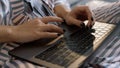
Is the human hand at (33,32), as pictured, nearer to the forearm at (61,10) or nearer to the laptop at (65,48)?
the laptop at (65,48)

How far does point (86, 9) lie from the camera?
759 millimetres

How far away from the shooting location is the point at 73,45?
0.59 meters

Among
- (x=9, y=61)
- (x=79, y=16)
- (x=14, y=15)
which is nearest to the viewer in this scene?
(x=9, y=61)

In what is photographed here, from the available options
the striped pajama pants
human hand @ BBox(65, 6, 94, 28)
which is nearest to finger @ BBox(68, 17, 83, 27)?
human hand @ BBox(65, 6, 94, 28)

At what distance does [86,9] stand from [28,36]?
0.87ft

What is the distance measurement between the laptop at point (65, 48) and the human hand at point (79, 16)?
34 mm

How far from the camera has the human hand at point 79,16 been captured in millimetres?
718

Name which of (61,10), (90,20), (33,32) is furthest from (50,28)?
(61,10)

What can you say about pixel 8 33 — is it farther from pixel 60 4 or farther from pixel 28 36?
pixel 60 4

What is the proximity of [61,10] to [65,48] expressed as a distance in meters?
0.35

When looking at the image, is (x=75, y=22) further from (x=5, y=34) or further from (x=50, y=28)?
(x=5, y=34)

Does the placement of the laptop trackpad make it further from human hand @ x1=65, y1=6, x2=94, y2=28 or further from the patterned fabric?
human hand @ x1=65, y1=6, x2=94, y2=28

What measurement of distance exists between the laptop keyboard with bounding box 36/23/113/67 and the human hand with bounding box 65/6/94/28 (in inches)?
1.0

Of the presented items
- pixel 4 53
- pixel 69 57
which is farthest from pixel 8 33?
pixel 69 57
